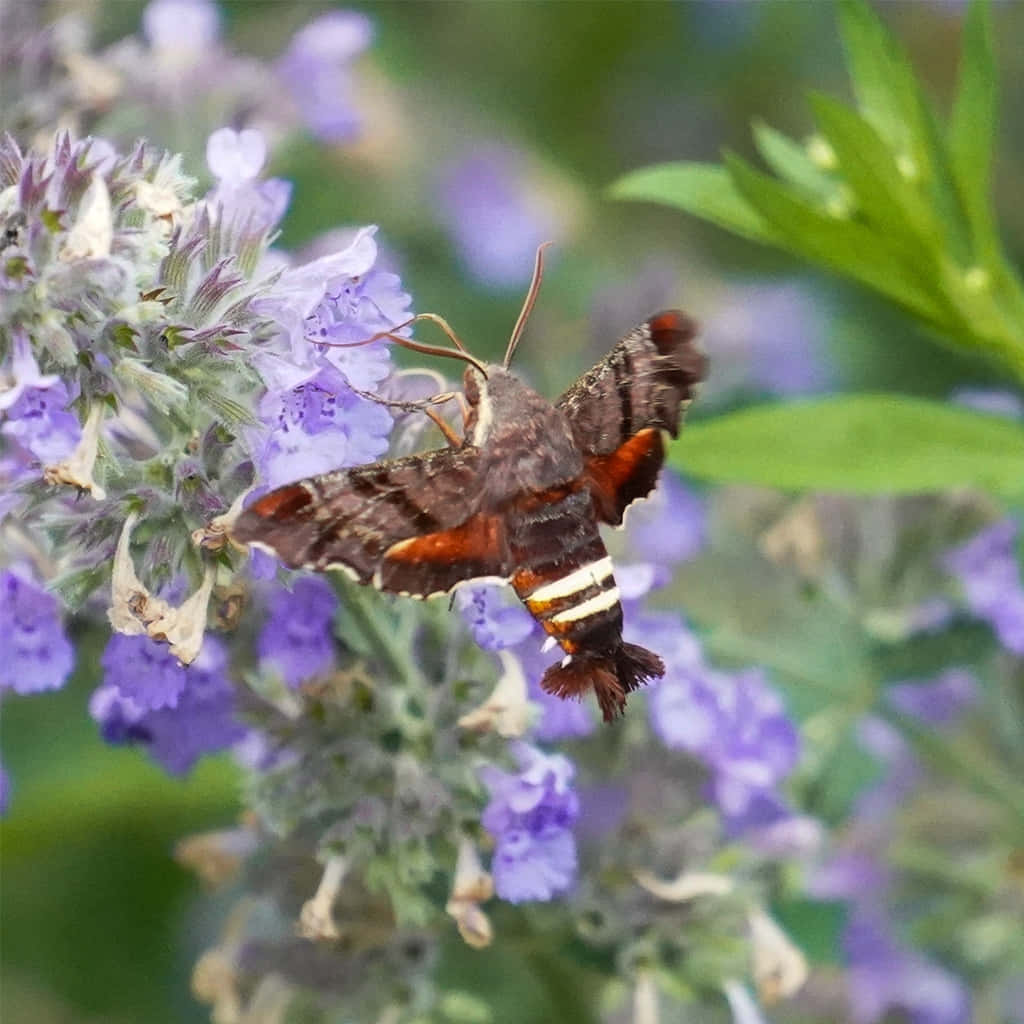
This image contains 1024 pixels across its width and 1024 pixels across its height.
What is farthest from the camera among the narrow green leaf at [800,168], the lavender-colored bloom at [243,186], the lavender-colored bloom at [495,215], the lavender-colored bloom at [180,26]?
the lavender-colored bloom at [495,215]

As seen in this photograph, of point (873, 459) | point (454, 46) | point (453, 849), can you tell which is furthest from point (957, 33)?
point (453, 849)

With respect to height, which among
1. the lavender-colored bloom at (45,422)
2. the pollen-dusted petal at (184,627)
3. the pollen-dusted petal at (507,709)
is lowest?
the pollen-dusted petal at (507,709)

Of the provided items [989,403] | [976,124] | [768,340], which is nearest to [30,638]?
[976,124]

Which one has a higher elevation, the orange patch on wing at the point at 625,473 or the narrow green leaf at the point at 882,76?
the narrow green leaf at the point at 882,76

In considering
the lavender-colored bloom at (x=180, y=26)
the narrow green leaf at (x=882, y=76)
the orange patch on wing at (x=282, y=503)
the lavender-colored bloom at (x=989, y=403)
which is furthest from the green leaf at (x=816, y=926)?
the lavender-colored bloom at (x=180, y=26)

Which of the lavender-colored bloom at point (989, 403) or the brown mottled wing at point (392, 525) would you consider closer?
the brown mottled wing at point (392, 525)

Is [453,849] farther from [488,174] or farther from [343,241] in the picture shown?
[488,174]

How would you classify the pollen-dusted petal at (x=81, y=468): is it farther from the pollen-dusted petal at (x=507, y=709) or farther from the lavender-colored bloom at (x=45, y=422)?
the pollen-dusted petal at (x=507, y=709)

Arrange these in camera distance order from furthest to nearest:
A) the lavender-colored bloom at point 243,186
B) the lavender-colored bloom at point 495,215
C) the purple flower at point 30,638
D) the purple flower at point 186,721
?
the lavender-colored bloom at point 495,215 < the purple flower at point 186,721 < the purple flower at point 30,638 < the lavender-colored bloom at point 243,186
